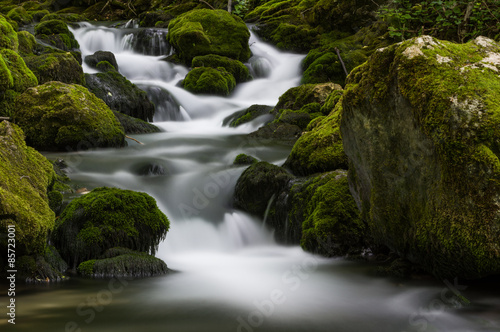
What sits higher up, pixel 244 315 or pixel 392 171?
pixel 392 171

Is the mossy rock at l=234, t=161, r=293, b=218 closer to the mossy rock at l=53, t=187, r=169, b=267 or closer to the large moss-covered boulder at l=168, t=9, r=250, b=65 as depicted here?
the mossy rock at l=53, t=187, r=169, b=267

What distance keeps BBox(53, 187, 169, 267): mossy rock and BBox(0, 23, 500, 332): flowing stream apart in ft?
1.40

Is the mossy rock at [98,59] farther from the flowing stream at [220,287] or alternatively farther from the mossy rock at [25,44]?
the flowing stream at [220,287]

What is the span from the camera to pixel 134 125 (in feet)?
39.0

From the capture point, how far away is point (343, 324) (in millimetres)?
3648

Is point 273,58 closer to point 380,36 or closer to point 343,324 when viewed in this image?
point 380,36

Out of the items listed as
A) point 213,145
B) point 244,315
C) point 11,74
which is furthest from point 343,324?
point 11,74

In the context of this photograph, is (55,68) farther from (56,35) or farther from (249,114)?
(56,35)

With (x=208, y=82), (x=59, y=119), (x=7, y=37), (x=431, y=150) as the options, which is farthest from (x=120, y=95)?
(x=431, y=150)

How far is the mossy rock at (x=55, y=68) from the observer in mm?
10883

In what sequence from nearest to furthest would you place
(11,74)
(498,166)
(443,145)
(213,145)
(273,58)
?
(498,166) → (443,145) → (11,74) → (213,145) → (273,58)

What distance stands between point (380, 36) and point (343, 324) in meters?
15.8

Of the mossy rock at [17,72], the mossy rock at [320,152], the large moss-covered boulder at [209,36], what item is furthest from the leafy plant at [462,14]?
the large moss-covered boulder at [209,36]

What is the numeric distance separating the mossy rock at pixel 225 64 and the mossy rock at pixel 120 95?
16.3 feet
